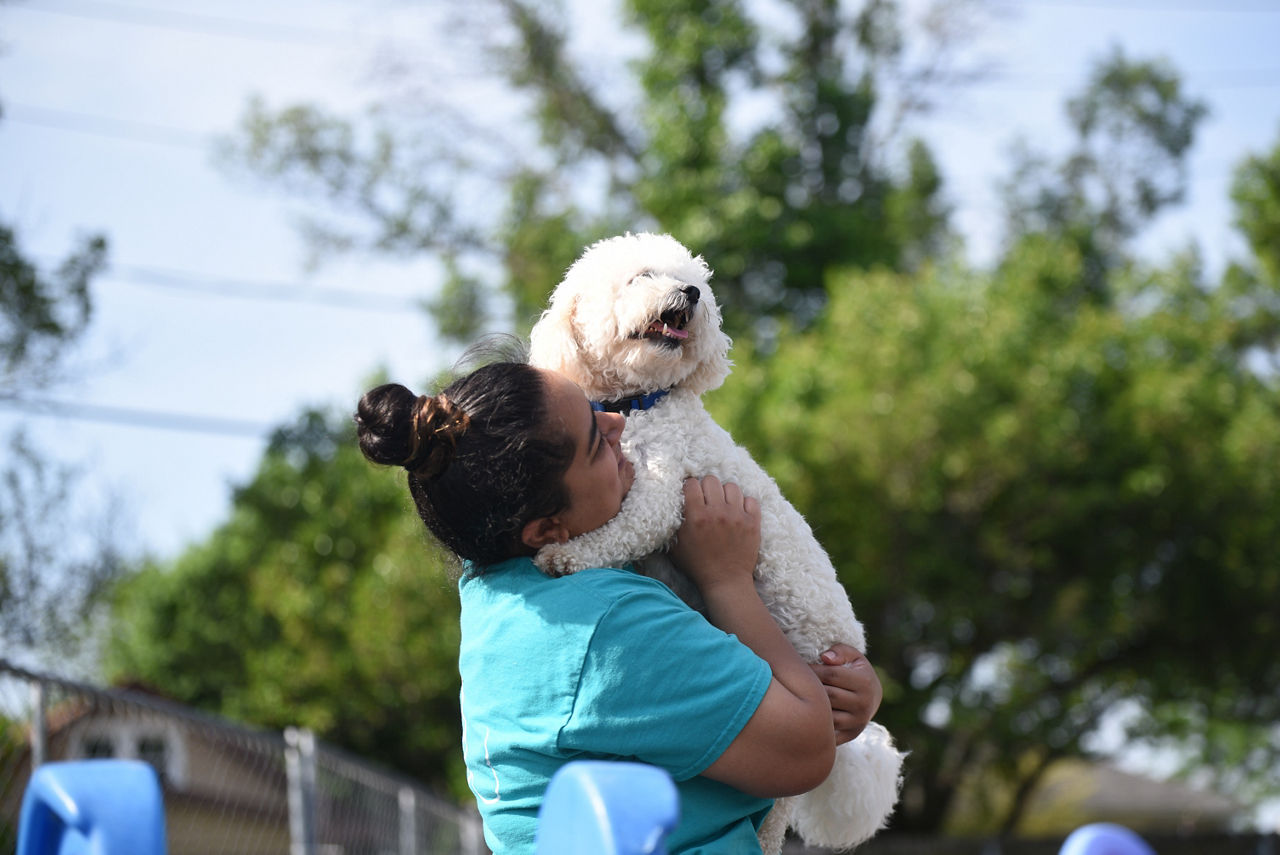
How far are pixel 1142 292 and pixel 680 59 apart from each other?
757cm

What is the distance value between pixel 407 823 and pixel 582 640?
658 centimetres

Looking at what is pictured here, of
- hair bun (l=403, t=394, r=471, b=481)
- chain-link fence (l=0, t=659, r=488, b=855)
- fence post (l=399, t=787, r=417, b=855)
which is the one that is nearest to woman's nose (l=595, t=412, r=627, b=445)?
hair bun (l=403, t=394, r=471, b=481)

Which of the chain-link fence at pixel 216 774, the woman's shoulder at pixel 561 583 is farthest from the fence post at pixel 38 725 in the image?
the woman's shoulder at pixel 561 583

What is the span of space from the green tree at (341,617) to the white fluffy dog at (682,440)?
33.9 feet

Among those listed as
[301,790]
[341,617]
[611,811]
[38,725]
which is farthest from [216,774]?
[341,617]

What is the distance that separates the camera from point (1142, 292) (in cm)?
1836

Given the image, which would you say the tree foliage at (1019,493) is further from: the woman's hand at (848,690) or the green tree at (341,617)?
the woman's hand at (848,690)

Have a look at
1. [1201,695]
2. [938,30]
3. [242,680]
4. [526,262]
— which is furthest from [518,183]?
[1201,695]

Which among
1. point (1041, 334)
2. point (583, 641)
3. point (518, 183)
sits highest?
point (518, 183)

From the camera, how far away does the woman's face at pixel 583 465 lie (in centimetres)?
177

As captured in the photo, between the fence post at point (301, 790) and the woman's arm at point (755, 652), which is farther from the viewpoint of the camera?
the fence post at point (301, 790)

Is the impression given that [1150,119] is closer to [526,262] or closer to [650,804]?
[526,262]

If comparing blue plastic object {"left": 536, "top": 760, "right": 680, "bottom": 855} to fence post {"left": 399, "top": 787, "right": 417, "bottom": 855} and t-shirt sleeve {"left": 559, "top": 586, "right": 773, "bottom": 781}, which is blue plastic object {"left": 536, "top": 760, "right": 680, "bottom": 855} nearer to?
t-shirt sleeve {"left": 559, "top": 586, "right": 773, "bottom": 781}

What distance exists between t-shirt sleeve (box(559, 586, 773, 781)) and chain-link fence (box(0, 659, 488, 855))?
2.86 meters
